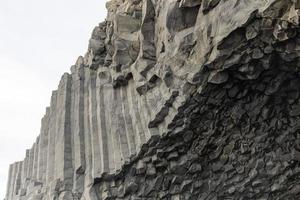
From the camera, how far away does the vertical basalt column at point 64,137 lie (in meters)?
9.66

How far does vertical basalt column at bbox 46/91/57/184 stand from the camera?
33.5ft

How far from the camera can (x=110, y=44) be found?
427 inches

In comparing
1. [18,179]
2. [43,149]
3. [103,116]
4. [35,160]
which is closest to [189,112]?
[103,116]

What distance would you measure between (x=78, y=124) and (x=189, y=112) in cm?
292

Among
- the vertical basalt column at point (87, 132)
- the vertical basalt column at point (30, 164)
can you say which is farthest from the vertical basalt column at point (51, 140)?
the vertical basalt column at point (30, 164)

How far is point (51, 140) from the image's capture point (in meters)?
11.0

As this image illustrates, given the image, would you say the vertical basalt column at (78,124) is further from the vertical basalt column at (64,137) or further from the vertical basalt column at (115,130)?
the vertical basalt column at (115,130)

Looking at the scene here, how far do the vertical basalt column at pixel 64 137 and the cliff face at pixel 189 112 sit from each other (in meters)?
0.03

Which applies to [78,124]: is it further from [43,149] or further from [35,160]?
[35,160]

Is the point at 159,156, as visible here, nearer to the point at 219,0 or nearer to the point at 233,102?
the point at 233,102

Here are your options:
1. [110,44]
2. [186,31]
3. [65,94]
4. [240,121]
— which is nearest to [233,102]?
[240,121]

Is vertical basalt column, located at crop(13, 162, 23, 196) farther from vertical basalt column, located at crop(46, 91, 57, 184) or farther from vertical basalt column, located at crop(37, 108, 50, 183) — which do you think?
vertical basalt column, located at crop(46, 91, 57, 184)

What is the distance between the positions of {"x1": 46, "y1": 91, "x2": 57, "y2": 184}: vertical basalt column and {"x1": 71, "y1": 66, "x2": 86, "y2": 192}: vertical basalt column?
0.72 meters

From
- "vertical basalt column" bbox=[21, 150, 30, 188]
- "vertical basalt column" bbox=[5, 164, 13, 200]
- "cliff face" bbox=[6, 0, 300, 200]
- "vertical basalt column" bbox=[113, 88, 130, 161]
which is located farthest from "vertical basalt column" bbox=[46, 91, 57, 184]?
"vertical basalt column" bbox=[5, 164, 13, 200]
